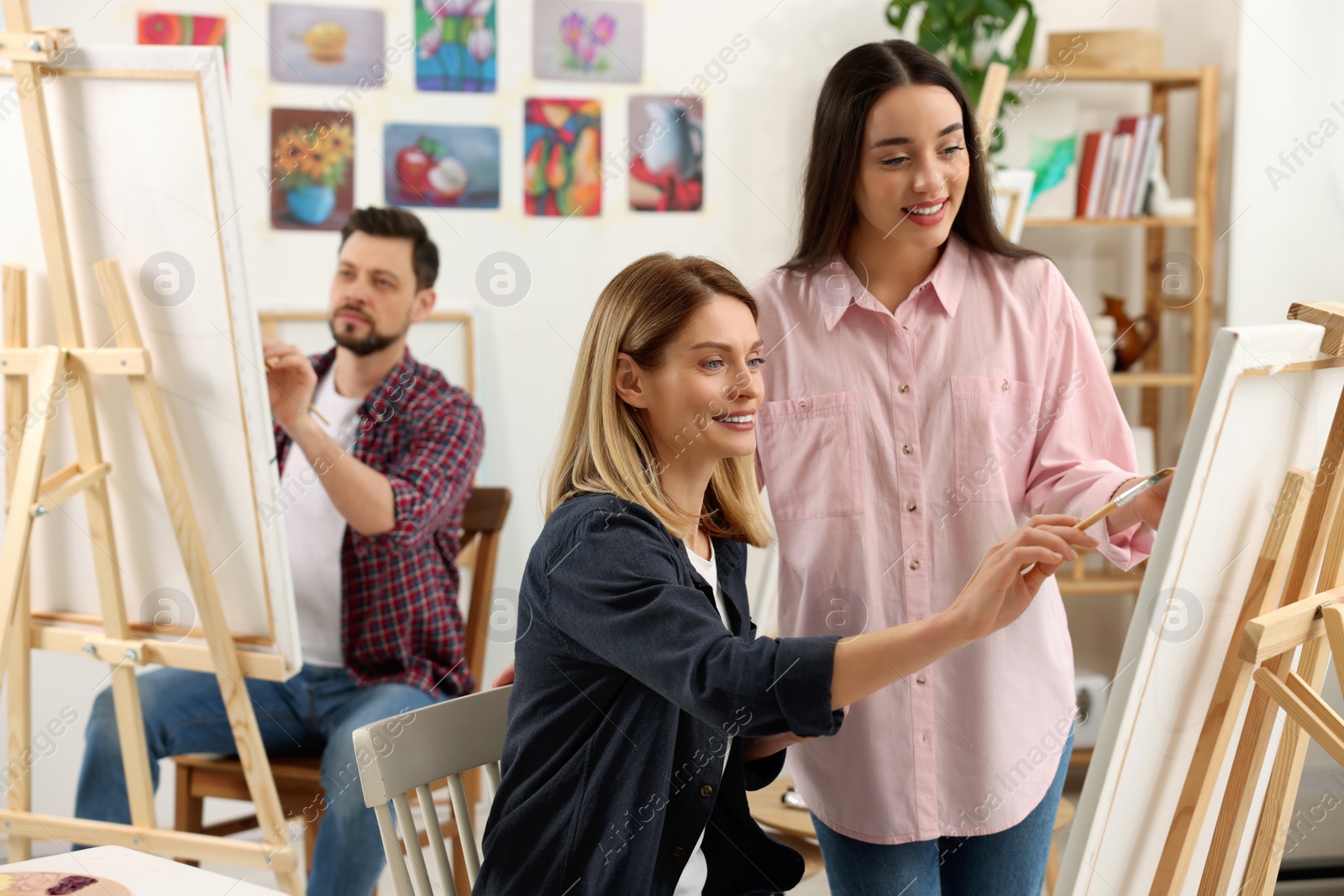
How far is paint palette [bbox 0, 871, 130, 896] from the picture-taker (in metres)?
1.13

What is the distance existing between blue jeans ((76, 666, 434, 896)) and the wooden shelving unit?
5.91 ft

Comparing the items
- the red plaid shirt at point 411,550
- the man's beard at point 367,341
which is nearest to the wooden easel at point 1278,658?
the red plaid shirt at point 411,550

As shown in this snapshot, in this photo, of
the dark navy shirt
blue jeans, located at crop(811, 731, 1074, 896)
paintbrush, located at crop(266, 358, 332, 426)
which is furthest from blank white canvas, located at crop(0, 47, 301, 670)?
blue jeans, located at crop(811, 731, 1074, 896)

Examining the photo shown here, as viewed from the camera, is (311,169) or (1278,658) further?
(311,169)

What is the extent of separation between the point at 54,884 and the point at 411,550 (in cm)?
106

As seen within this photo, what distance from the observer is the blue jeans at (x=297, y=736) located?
1.85 meters

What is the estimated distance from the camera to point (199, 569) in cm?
157

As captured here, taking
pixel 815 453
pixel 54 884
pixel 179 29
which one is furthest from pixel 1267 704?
pixel 179 29

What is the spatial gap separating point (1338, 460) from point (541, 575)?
745 mm

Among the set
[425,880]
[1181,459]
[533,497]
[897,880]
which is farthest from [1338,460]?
[533,497]

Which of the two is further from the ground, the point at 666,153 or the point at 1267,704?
the point at 666,153

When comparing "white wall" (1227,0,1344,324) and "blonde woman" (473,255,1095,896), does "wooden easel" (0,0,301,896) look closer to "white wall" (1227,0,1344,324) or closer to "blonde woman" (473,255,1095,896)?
"blonde woman" (473,255,1095,896)

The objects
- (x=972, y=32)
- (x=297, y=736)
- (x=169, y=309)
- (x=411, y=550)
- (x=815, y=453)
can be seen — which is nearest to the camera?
(x=815, y=453)

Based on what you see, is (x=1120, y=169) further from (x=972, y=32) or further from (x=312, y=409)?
(x=312, y=409)
